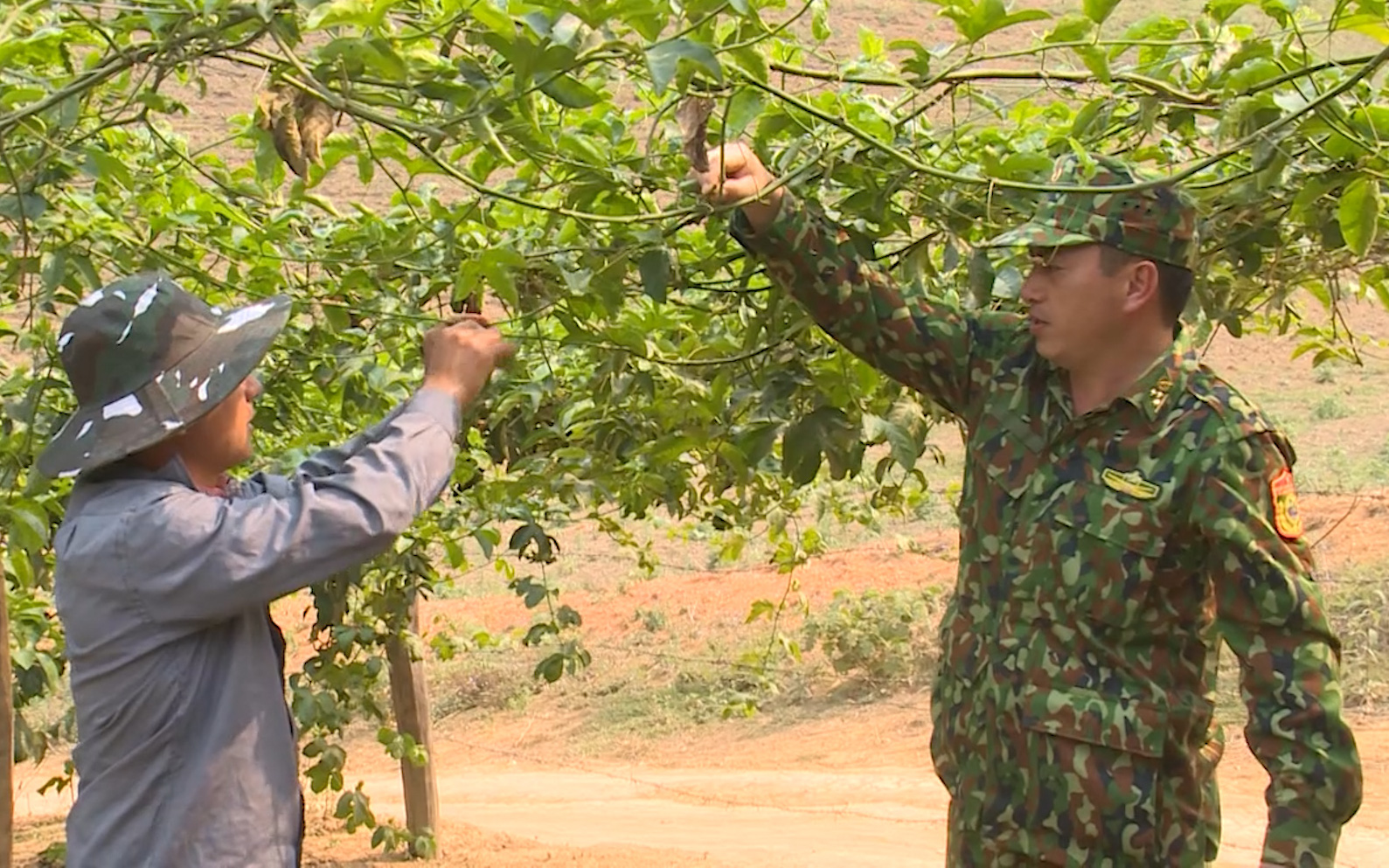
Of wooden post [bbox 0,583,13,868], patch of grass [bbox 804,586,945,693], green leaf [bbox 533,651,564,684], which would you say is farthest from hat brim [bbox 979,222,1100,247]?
patch of grass [bbox 804,586,945,693]

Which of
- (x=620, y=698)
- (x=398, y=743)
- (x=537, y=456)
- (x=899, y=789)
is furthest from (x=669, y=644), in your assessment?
(x=537, y=456)

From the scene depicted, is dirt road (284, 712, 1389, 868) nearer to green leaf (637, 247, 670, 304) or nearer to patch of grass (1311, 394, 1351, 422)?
green leaf (637, 247, 670, 304)

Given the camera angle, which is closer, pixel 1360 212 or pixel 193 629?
pixel 193 629

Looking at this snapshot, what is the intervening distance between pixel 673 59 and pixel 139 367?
705 millimetres

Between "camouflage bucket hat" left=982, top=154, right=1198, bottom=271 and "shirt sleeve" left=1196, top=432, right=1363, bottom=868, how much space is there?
31 centimetres

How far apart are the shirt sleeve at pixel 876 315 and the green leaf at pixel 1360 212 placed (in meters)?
0.46

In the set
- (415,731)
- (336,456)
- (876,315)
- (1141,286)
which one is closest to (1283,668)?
(1141,286)

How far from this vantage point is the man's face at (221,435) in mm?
1840

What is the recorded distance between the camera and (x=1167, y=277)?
2.12 metres

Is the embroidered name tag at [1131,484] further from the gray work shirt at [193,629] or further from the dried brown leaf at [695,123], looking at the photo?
the gray work shirt at [193,629]

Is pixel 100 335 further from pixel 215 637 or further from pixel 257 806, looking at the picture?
pixel 257 806

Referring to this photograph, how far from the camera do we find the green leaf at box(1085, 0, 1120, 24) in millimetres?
1939

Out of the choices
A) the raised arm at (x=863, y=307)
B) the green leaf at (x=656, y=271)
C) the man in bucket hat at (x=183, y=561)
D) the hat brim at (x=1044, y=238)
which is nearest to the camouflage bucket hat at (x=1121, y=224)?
the hat brim at (x=1044, y=238)

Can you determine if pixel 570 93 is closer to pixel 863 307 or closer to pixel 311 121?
pixel 311 121
